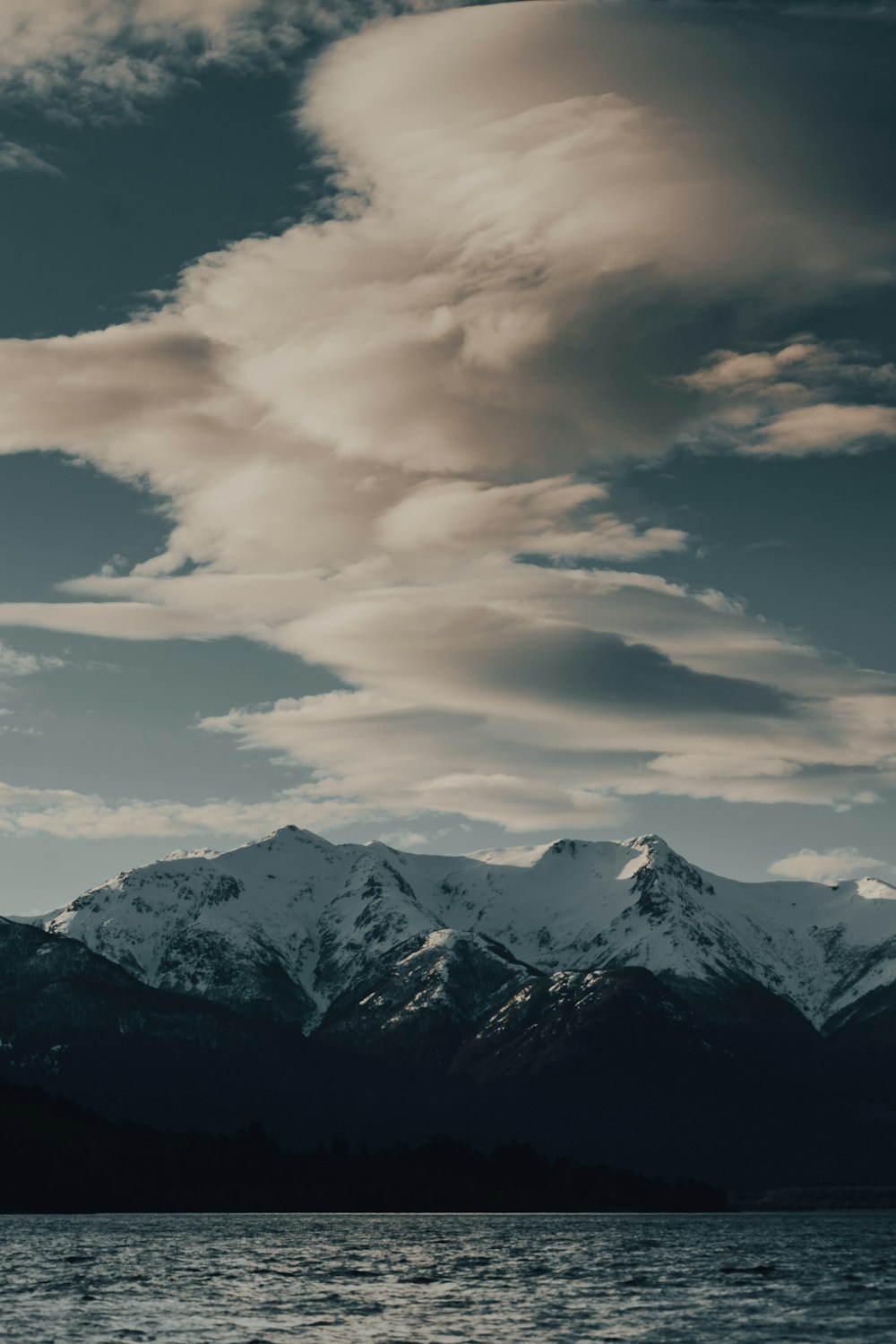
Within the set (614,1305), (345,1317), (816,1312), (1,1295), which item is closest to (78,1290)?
(1,1295)

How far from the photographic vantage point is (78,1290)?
18938 cm

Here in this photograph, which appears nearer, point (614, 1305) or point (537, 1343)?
point (537, 1343)

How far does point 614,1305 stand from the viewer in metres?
177

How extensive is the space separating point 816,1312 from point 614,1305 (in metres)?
21.4

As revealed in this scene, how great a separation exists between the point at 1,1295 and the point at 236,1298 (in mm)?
25542

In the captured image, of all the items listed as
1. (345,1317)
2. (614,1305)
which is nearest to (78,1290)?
(345,1317)

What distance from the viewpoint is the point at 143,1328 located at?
496 feet

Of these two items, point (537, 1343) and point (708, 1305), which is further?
point (708, 1305)

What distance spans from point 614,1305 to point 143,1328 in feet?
175

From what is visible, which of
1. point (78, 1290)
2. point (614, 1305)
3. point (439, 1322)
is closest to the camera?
point (439, 1322)

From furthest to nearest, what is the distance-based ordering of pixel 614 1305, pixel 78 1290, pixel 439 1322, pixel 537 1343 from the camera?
pixel 78 1290
pixel 614 1305
pixel 439 1322
pixel 537 1343

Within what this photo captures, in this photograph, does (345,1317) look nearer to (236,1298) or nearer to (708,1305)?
(236,1298)

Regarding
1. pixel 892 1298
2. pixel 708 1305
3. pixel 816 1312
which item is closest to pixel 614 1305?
pixel 708 1305

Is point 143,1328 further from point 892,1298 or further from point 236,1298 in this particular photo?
Answer: point 892,1298
